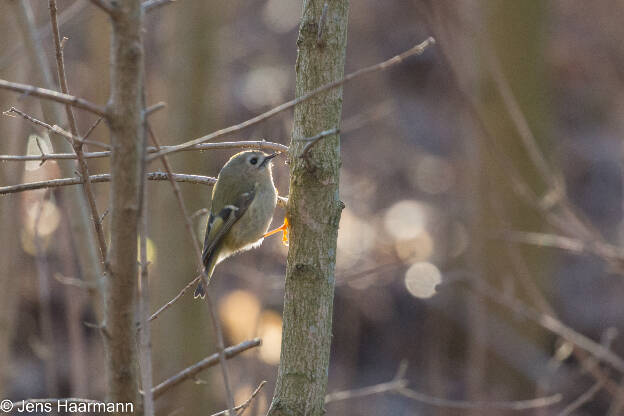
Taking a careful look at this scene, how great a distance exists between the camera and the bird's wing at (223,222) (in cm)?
277

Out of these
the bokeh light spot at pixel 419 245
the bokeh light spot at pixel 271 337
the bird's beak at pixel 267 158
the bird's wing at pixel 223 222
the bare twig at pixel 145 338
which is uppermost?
the bokeh light spot at pixel 419 245

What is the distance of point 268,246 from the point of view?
Answer: 209 inches

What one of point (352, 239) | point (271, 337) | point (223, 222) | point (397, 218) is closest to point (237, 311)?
point (271, 337)

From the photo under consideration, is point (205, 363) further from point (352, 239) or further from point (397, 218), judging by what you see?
point (397, 218)

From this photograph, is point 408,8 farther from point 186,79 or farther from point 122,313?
point 122,313

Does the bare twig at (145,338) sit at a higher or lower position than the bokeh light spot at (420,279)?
lower

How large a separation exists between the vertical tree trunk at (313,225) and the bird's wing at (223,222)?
42.1 inches

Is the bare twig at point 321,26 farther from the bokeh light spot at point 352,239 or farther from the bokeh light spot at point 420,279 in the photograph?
the bokeh light spot at point 420,279

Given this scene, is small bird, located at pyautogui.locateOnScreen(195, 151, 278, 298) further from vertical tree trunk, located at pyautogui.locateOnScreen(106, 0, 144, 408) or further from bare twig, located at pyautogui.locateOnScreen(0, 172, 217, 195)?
vertical tree trunk, located at pyautogui.locateOnScreen(106, 0, 144, 408)

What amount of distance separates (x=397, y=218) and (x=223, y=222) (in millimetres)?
6438

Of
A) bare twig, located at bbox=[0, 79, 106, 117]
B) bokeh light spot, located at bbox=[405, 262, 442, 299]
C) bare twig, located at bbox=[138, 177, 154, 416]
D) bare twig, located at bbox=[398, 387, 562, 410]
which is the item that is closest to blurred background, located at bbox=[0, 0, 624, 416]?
bokeh light spot, located at bbox=[405, 262, 442, 299]

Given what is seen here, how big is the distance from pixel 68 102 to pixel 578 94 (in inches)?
482

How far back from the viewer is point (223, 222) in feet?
9.18

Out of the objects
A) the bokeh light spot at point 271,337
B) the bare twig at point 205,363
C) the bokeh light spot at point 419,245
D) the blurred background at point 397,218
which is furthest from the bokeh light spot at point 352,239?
the bare twig at point 205,363
